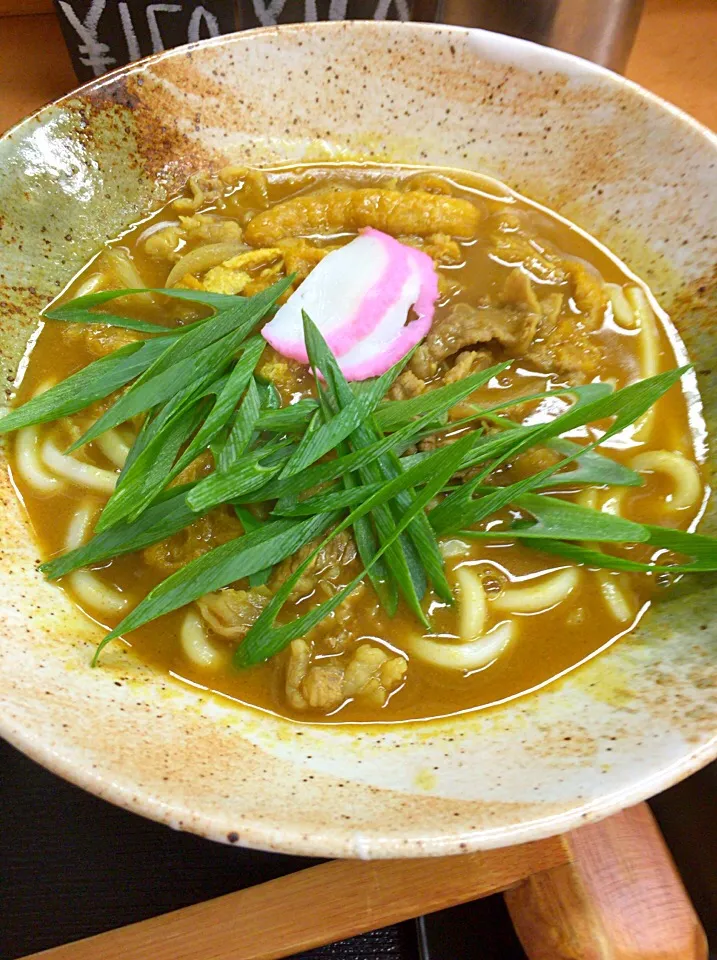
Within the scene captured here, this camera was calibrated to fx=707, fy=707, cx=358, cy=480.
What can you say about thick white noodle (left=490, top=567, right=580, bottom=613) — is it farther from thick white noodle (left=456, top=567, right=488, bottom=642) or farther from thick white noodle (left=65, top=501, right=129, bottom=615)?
thick white noodle (left=65, top=501, right=129, bottom=615)

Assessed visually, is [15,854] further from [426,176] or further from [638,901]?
[426,176]

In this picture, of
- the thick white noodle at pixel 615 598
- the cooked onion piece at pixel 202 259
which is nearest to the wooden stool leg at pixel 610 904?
the thick white noodle at pixel 615 598

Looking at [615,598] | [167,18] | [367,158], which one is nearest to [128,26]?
[167,18]

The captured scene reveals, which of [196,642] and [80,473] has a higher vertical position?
[80,473]

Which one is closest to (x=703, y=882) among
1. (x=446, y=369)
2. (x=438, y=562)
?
(x=438, y=562)

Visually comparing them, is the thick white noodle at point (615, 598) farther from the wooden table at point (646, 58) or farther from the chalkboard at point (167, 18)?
the chalkboard at point (167, 18)

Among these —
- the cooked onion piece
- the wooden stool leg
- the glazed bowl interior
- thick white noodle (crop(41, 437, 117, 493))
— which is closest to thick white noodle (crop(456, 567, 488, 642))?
the glazed bowl interior

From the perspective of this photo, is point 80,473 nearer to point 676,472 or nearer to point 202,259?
point 202,259
